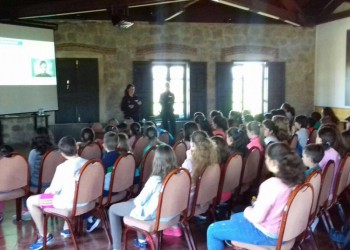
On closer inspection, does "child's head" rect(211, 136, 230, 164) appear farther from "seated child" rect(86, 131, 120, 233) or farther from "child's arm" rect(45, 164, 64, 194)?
"child's arm" rect(45, 164, 64, 194)

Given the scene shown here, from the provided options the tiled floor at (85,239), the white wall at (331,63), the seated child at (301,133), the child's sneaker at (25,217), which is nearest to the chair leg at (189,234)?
the tiled floor at (85,239)

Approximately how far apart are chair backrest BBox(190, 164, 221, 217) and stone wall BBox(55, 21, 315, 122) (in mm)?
7203

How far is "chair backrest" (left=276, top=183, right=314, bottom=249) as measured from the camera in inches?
98.8

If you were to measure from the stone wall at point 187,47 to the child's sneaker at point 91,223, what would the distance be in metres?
6.40

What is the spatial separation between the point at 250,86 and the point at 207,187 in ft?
28.6

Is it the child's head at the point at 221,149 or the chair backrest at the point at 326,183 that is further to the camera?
the child's head at the point at 221,149

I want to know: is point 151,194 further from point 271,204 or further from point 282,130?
point 282,130

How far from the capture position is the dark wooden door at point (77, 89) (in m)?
9.96

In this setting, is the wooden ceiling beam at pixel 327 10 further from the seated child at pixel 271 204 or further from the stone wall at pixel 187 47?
the seated child at pixel 271 204

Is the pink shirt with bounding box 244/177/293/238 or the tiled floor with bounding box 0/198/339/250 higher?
the pink shirt with bounding box 244/177/293/238

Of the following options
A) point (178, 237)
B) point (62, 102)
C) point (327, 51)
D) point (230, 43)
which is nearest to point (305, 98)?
point (327, 51)

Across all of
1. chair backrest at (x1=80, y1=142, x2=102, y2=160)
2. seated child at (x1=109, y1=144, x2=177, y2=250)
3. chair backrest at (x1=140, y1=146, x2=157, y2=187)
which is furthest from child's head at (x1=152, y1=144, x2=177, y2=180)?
chair backrest at (x1=80, y1=142, x2=102, y2=160)

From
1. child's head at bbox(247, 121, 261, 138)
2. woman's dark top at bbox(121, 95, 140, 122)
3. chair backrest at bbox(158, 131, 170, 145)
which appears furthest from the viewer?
woman's dark top at bbox(121, 95, 140, 122)

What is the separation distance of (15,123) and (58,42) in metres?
2.23
